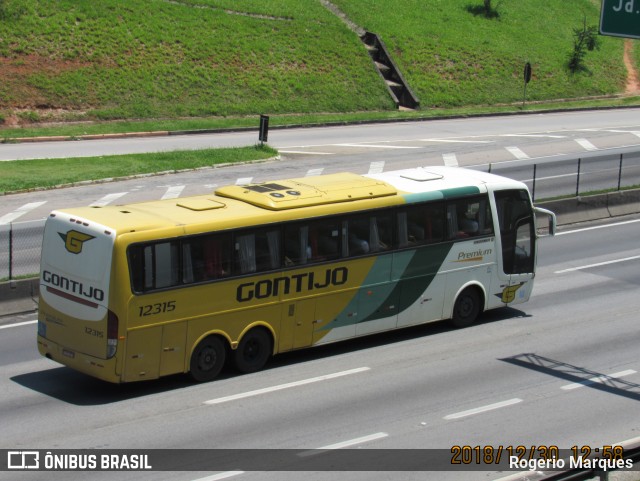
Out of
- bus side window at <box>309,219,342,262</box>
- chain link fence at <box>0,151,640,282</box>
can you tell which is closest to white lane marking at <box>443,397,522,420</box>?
bus side window at <box>309,219,342,262</box>

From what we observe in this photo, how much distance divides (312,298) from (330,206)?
1.61m

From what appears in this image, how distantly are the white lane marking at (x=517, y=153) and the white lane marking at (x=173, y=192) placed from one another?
47.5 feet

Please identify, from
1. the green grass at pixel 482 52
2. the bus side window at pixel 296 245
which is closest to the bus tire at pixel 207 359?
the bus side window at pixel 296 245

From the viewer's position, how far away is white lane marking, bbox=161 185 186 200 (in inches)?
1180

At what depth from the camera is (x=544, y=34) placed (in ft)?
219

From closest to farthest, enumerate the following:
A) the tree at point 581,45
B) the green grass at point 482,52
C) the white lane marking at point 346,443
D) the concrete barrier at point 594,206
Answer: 1. the white lane marking at point 346,443
2. the concrete barrier at point 594,206
3. the green grass at point 482,52
4. the tree at point 581,45

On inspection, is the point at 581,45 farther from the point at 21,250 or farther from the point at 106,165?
the point at 21,250

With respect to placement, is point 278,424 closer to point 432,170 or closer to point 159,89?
point 432,170

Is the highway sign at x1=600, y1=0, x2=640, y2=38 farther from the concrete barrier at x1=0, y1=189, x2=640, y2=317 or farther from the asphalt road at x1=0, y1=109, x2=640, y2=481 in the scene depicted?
the concrete barrier at x1=0, y1=189, x2=640, y2=317

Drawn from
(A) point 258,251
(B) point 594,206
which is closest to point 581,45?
(B) point 594,206

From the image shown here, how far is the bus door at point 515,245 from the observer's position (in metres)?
19.2

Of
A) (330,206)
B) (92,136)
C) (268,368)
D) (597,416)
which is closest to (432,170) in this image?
(330,206)

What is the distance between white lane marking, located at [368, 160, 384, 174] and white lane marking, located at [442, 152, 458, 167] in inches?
97.4

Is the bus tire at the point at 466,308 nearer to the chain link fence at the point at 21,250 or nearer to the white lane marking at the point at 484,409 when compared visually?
the white lane marking at the point at 484,409
